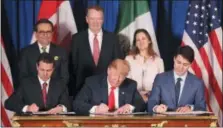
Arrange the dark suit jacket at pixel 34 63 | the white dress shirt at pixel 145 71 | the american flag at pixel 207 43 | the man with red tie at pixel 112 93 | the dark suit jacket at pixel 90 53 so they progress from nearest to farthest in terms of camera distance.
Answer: the man with red tie at pixel 112 93 < the dark suit jacket at pixel 34 63 < the white dress shirt at pixel 145 71 < the dark suit jacket at pixel 90 53 < the american flag at pixel 207 43

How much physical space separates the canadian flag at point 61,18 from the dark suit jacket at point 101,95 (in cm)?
194

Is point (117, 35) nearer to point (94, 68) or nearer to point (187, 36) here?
point (94, 68)

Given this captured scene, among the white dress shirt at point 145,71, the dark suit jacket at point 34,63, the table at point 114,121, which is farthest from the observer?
the white dress shirt at point 145,71

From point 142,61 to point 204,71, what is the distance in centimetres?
126

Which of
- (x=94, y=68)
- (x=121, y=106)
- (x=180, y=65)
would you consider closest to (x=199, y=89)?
(x=180, y=65)

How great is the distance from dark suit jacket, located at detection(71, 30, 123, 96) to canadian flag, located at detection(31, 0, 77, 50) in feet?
2.29

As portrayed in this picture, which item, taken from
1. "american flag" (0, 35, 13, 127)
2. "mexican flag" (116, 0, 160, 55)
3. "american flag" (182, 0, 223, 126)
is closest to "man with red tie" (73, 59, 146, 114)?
"mexican flag" (116, 0, 160, 55)

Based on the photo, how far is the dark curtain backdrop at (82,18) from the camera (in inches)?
307

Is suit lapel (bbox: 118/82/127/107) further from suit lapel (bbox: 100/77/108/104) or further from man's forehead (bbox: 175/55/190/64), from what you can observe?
man's forehead (bbox: 175/55/190/64)

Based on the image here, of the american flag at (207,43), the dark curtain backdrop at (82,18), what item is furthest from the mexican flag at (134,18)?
Result: the american flag at (207,43)

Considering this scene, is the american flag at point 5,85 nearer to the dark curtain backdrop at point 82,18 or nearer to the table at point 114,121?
the dark curtain backdrop at point 82,18

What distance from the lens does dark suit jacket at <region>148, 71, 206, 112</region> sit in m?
5.86

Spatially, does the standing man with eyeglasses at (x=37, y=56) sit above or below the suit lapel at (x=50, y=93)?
above

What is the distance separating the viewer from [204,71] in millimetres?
7879
